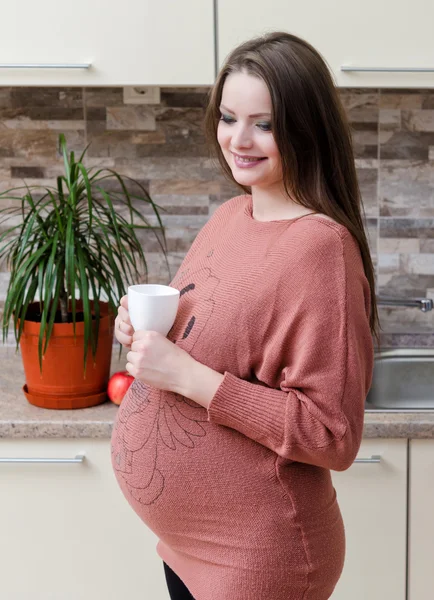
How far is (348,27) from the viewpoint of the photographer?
76.3 inches

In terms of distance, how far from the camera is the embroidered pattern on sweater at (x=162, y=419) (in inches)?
50.8

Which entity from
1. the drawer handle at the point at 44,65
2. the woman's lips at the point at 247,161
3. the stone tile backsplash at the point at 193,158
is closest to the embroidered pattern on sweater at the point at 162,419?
the woman's lips at the point at 247,161

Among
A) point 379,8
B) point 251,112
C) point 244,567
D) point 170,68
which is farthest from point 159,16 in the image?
point 244,567

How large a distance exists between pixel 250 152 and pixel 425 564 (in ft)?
3.67

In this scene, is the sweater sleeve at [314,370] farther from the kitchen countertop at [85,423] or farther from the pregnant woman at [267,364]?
the kitchen countertop at [85,423]

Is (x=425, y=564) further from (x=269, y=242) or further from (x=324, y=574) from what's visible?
(x=269, y=242)

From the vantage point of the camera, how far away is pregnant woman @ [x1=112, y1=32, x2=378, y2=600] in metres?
1.19

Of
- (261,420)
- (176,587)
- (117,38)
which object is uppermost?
(117,38)

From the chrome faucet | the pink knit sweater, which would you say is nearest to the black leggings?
the pink knit sweater

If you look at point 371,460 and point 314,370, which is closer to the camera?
point 314,370

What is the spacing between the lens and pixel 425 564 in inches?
76.1

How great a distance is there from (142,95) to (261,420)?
1330 millimetres

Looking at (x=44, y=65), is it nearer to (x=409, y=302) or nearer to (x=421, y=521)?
(x=409, y=302)

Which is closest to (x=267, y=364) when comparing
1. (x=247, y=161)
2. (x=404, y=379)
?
(x=247, y=161)
